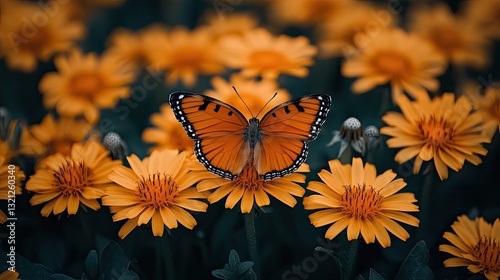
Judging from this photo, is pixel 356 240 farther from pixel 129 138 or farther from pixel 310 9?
pixel 310 9

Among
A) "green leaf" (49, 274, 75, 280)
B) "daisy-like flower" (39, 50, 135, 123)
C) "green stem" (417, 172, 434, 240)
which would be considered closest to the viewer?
"green leaf" (49, 274, 75, 280)

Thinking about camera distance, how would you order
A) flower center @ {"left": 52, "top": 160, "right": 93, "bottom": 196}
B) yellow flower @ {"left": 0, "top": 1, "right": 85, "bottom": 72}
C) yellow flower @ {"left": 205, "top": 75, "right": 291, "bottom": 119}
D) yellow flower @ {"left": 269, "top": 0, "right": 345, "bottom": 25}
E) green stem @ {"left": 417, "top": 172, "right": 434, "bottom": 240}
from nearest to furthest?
flower center @ {"left": 52, "top": 160, "right": 93, "bottom": 196}, green stem @ {"left": 417, "top": 172, "right": 434, "bottom": 240}, yellow flower @ {"left": 205, "top": 75, "right": 291, "bottom": 119}, yellow flower @ {"left": 0, "top": 1, "right": 85, "bottom": 72}, yellow flower @ {"left": 269, "top": 0, "right": 345, "bottom": 25}

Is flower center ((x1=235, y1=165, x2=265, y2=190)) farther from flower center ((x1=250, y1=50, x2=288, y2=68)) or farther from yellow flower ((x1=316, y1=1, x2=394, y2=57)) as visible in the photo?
yellow flower ((x1=316, y1=1, x2=394, y2=57))

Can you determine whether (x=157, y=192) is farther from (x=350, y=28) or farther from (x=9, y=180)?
(x=350, y=28)

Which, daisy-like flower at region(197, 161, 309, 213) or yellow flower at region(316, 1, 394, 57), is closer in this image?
daisy-like flower at region(197, 161, 309, 213)

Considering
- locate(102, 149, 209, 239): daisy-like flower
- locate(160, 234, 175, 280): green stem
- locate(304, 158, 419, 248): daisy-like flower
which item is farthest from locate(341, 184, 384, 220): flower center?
locate(160, 234, 175, 280): green stem

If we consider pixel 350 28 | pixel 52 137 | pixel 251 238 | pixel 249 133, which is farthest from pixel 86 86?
pixel 350 28

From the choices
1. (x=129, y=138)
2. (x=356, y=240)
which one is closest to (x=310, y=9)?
(x=129, y=138)

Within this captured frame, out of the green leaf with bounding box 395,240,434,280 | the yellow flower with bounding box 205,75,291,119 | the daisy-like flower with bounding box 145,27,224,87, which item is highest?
the daisy-like flower with bounding box 145,27,224,87
